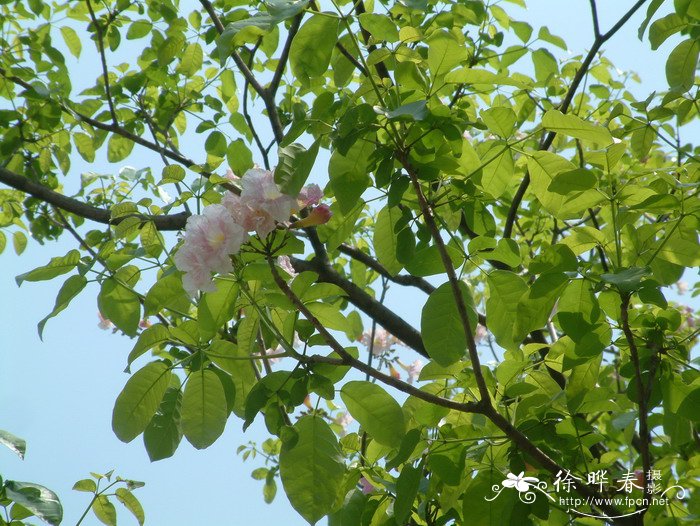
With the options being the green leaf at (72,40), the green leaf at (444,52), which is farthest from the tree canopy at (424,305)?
the green leaf at (72,40)

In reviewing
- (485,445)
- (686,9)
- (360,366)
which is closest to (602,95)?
(686,9)

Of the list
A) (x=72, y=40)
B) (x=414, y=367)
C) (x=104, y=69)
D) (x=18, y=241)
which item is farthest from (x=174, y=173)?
(x=414, y=367)

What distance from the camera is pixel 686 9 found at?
4.21 feet

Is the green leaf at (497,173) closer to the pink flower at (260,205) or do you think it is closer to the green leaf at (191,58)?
the pink flower at (260,205)

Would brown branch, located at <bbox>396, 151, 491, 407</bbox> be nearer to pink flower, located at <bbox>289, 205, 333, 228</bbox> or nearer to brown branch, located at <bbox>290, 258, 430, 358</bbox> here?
pink flower, located at <bbox>289, 205, 333, 228</bbox>

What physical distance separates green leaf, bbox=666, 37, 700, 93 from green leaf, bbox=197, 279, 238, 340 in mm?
940

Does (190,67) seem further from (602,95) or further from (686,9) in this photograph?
(686,9)

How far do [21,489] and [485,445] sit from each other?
77 cm

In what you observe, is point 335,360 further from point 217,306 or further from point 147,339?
point 147,339

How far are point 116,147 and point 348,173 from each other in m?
1.87

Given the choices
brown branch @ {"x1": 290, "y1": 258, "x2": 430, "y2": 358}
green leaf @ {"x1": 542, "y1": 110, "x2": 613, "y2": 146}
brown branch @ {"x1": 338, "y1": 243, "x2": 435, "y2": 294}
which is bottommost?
green leaf @ {"x1": 542, "y1": 110, "x2": 613, "y2": 146}

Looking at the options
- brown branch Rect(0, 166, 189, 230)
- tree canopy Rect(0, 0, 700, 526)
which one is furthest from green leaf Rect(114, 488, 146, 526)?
brown branch Rect(0, 166, 189, 230)

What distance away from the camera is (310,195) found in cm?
117

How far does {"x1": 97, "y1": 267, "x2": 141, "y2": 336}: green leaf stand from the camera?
4.16 ft
